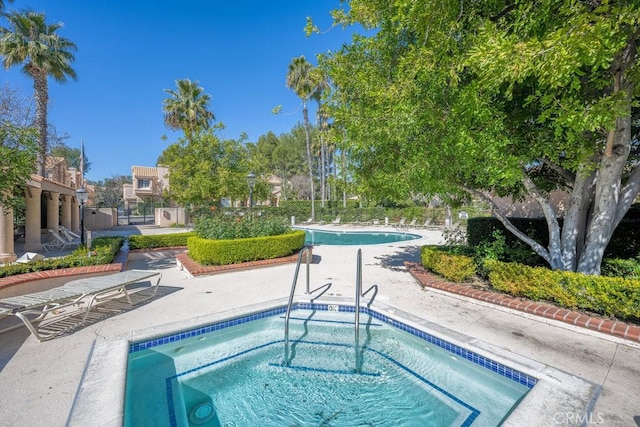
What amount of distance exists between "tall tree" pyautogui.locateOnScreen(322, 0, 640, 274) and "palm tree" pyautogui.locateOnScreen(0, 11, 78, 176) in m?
16.2

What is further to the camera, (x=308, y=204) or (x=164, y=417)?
(x=308, y=204)

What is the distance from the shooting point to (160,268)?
380 inches

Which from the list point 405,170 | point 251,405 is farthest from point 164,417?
point 405,170

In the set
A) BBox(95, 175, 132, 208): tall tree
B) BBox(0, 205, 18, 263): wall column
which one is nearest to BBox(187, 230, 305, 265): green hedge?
BBox(0, 205, 18, 263): wall column

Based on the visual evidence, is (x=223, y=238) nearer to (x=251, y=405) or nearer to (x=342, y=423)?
(x=251, y=405)

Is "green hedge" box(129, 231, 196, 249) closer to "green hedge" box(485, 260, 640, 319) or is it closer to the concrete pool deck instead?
the concrete pool deck

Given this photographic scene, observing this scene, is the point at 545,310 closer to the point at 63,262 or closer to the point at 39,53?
the point at 63,262

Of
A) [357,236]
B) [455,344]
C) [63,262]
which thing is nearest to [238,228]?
[63,262]

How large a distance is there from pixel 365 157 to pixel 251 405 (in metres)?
5.84

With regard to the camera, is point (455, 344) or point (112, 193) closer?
point (455, 344)

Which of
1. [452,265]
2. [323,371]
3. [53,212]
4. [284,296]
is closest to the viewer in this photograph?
[323,371]

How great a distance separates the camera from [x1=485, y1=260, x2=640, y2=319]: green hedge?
4.66 metres

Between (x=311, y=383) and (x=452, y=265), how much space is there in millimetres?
4731

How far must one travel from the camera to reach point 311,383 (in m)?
3.99
